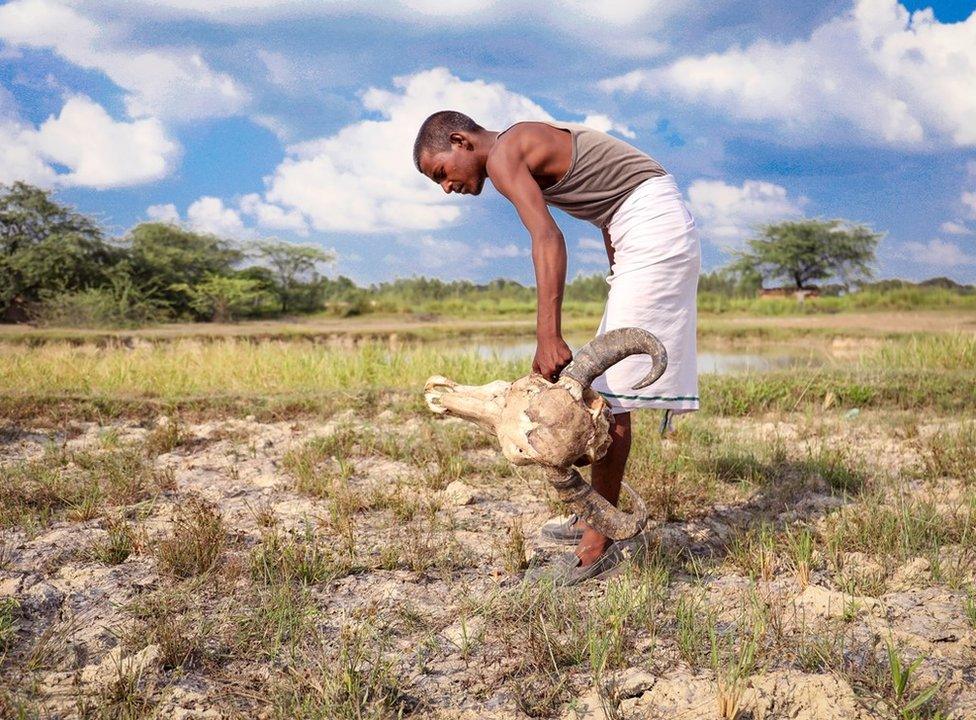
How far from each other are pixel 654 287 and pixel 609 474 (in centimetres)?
78

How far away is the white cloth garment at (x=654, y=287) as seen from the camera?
3.00m

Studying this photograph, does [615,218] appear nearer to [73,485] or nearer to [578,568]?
[578,568]

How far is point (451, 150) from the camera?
3.03 meters

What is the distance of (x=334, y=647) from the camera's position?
2.51m

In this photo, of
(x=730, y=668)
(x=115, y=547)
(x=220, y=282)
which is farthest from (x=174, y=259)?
(x=730, y=668)

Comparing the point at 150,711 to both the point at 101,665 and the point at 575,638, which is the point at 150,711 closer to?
the point at 101,665

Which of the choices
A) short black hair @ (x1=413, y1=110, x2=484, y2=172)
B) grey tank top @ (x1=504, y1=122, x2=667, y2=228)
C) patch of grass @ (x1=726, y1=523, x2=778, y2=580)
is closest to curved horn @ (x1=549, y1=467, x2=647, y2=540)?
patch of grass @ (x1=726, y1=523, x2=778, y2=580)

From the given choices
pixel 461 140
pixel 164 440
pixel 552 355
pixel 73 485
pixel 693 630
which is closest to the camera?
pixel 693 630

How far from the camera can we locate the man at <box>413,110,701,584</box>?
2.98m

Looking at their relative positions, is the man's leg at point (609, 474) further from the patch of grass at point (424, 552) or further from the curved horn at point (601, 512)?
the patch of grass at point (424, 552)

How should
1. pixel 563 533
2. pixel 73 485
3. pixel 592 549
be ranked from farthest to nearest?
pixel 73 485
pixel 563 533
pixel 592 549

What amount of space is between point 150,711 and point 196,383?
609 centimetres

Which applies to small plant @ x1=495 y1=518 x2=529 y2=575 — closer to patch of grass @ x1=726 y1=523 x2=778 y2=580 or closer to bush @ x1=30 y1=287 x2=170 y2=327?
patch of grass @ x1=726 y1=523 x2=778 y2=580

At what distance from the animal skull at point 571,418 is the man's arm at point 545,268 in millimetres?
72
